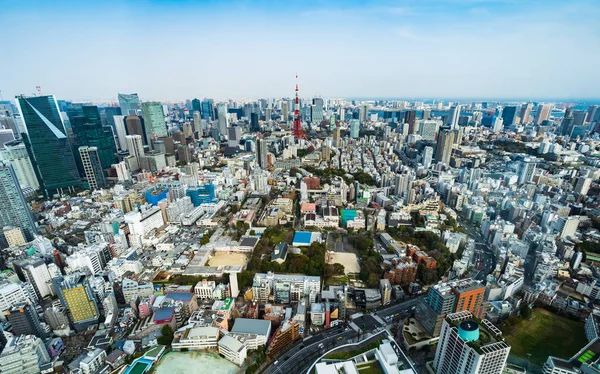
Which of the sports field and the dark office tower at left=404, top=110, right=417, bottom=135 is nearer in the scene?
the sports field

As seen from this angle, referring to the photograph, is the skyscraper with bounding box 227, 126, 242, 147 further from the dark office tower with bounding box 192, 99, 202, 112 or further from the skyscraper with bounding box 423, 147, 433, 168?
the dark office tower with bounding box 192, 99, 202, 112

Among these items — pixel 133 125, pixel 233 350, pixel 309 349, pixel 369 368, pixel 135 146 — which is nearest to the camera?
pixel 369 368

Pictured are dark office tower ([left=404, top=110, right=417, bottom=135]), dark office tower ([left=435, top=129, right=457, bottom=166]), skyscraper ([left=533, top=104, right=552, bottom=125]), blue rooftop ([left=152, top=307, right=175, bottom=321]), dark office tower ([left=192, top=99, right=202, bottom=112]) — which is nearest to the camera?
blue rooftop ([left=152, top=307, right=175, bottom=321])

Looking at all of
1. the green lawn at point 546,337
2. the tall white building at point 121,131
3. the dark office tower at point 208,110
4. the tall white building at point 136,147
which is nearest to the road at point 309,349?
the green lawn at point 546,337

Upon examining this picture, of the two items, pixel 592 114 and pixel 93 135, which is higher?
pixel 93 135

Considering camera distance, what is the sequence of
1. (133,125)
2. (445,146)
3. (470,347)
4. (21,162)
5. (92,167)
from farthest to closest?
(133,125) → (445,146) → (92,167) → (21,162) → (470,347)

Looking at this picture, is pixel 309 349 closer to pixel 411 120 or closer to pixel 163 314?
pixel 163 314

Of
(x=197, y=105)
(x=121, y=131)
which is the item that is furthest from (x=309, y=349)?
(x=197, y=105)

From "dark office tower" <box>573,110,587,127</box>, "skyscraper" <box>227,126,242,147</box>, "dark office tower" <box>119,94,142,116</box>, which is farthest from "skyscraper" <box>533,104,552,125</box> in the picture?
"dark office tower" <box>119,94,142,116</box>
